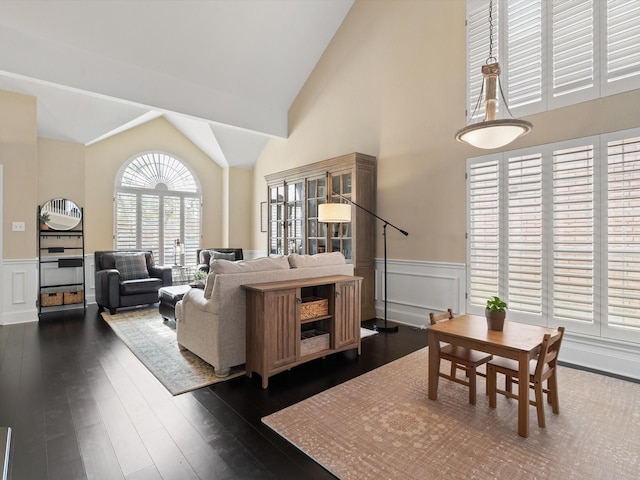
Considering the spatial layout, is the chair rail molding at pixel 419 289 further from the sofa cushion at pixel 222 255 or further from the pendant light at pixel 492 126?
the sofa cushion at pixel 222 255

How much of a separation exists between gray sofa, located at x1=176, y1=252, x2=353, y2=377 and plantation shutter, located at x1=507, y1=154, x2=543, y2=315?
244 centimetres

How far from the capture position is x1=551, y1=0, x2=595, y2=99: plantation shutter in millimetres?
3332

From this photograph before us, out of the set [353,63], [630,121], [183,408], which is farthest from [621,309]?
[353,63]

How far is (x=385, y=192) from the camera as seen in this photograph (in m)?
5.20

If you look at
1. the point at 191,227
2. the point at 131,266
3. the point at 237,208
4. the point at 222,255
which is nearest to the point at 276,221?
the point at 222,255

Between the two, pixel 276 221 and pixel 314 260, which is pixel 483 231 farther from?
pixel 276 221

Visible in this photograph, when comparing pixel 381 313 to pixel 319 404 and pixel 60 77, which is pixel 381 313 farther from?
pixel 60 77

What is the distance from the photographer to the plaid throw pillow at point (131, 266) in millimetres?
5883

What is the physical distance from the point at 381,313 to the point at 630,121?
3692 millimetres

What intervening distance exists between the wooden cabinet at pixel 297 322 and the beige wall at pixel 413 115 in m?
1.69

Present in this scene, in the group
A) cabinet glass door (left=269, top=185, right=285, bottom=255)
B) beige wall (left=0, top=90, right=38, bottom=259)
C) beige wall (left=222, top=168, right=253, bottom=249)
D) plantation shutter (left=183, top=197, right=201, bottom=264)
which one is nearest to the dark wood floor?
beige wall (left=0, top=90, right=38, bottom=259)

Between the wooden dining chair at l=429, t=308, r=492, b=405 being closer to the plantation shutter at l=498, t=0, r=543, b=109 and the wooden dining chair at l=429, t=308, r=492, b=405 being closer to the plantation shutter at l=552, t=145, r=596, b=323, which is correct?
the plantation shutter at l=552, t=145, r=596, b=323

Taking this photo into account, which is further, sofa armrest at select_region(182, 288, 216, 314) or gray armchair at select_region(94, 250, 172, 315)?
gray armchair at select_region(94, 250, 172, 315)

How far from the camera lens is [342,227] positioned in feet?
17.2
